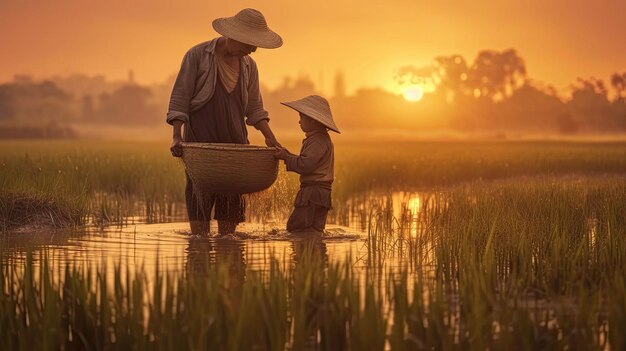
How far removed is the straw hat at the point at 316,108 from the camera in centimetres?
754

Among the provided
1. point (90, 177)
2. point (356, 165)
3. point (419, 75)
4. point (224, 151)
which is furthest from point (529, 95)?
point (224, 151)

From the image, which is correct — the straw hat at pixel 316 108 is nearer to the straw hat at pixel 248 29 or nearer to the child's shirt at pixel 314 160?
the child's shirt at pixel 314 160

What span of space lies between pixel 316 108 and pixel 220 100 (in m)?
0.94

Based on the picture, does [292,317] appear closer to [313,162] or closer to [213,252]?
[213,252]

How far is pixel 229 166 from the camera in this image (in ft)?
24.1

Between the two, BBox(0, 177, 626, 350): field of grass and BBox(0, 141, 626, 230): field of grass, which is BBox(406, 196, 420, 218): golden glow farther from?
BBox(0, 177, 626, 350): field of grass

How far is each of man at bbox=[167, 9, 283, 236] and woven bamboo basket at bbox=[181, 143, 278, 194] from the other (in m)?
0.39

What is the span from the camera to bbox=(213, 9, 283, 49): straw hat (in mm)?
7578

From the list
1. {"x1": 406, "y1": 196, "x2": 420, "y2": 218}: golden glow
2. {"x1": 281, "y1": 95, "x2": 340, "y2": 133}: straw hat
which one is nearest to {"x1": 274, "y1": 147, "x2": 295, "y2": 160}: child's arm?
{"x1": 281, "y1": 95, "x2": 340, "y2": 133}: straw hat

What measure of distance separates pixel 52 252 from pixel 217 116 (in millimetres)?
1876

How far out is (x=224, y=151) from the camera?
23.8ft

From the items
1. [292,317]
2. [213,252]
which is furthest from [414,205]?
[292,317]

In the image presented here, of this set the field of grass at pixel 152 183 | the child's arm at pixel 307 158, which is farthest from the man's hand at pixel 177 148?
the field of grass at pixel 152 183

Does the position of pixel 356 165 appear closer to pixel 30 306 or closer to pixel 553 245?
pixel 553 245
